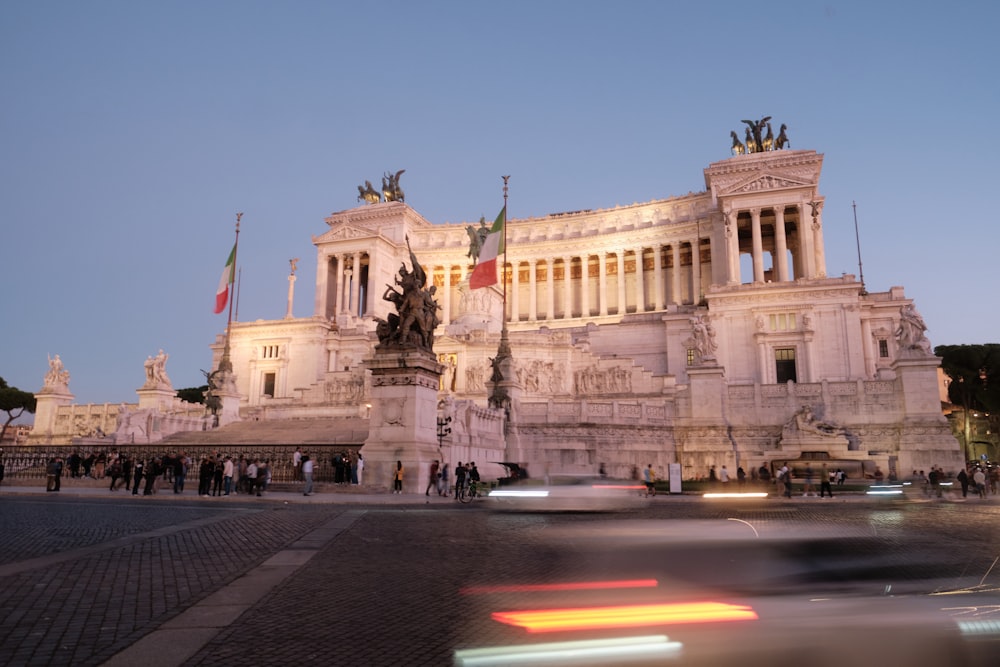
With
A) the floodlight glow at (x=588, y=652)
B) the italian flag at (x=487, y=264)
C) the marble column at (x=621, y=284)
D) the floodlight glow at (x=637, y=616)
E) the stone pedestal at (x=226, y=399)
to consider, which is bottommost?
the floodlight glow at (x=588, y=652)

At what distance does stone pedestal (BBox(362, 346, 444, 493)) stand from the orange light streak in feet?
47.2

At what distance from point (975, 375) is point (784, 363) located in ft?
81.8

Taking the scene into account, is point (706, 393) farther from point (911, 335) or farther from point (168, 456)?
point (168, 456)

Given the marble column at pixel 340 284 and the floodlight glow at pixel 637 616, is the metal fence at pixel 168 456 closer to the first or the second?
the floodlight glow at pixel 637 616

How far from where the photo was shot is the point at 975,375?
6825 cm

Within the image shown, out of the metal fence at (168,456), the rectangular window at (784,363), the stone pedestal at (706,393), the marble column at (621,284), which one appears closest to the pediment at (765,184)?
the marble column at (621,284)

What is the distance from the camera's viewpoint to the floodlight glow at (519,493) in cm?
1495

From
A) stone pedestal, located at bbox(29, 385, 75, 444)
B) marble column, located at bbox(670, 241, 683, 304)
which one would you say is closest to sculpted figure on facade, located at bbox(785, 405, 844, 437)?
marble column, located at bbox(670, 241, 683, 304)

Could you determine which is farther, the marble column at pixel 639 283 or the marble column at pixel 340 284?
the marble column at pixel 340 284

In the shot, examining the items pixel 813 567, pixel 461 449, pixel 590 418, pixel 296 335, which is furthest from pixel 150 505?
pixel 296 335

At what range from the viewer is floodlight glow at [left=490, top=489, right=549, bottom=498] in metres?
15.0

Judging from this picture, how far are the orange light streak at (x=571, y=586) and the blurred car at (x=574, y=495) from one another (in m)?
7.08

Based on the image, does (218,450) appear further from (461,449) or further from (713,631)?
(713,631)

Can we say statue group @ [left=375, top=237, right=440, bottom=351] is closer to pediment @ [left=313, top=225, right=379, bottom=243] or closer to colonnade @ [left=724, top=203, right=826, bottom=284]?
colonnade @ [left=724, top=203, right=826, bottom=284]
